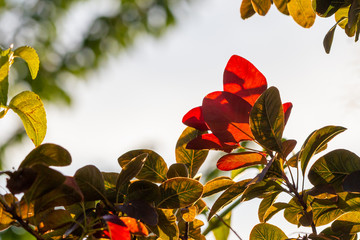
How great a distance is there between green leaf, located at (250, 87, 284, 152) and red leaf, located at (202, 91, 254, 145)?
0.12 feet

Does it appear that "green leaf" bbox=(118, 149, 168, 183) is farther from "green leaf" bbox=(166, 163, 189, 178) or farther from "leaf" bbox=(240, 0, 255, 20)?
"leaf" bbox=(240, 0, 255, 20)

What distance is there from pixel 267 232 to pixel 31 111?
297mm

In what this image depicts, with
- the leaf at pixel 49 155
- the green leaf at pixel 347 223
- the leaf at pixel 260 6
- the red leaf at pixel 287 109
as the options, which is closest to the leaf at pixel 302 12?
the leaf at pixel 260 6

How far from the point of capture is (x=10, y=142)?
7.31 metres

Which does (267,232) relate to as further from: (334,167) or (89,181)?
(89,181)

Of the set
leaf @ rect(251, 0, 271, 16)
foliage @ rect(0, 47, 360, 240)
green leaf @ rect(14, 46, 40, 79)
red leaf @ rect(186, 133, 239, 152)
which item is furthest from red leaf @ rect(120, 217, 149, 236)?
leaf @ rect(251, 0, 271, 16)

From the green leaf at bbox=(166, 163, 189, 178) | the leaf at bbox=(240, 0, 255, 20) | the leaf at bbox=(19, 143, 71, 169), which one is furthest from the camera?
the leaf at bbox=(240, 0, 255, 20)

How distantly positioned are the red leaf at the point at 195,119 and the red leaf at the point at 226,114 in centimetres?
4

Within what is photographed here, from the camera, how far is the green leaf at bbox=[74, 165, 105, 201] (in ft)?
1.27

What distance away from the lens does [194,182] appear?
0.42 meters

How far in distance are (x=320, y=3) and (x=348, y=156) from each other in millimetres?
178

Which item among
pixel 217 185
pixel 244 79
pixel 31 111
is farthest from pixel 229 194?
pixel 31 111

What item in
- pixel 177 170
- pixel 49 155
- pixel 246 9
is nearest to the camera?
pixel 49 155

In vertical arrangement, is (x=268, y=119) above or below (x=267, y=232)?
above
